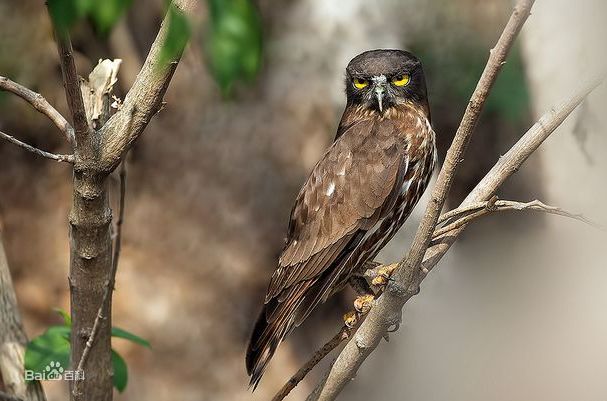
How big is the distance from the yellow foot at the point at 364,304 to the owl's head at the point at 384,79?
841 millimetres

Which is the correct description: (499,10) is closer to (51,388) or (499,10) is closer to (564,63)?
(564,63)

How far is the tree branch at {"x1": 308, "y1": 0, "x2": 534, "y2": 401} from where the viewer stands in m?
2.10

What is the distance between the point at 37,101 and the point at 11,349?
4.60 feet

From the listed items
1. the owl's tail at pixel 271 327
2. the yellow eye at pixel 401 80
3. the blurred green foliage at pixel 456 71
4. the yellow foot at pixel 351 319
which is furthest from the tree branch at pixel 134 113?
the blurred green foliage at pixel 456 71

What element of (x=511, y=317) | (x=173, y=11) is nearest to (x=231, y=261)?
(x=511, y=317)

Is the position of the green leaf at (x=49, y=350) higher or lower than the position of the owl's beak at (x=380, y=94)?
lower

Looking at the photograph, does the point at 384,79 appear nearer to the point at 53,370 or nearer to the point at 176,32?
the point at 53,370

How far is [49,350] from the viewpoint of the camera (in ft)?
11.4

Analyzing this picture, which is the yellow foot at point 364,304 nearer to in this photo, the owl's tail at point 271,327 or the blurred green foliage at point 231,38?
the owl's tail at point 271,327

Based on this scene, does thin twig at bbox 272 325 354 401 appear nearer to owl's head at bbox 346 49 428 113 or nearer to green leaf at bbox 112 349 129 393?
green leaf at bbox 112 349 129 393

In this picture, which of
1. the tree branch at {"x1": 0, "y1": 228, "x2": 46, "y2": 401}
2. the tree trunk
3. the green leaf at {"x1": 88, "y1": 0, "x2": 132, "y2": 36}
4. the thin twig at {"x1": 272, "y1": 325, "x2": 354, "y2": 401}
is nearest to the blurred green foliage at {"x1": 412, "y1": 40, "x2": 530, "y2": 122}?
the thin twig at {"x1": 272, "y1": 325, "x2": 354, "y2": 401}

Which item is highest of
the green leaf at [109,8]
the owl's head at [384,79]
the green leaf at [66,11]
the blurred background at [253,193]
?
the blurred background at [253,193]

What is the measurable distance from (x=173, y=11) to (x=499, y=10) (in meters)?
5.26

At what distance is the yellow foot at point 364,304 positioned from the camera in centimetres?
363
